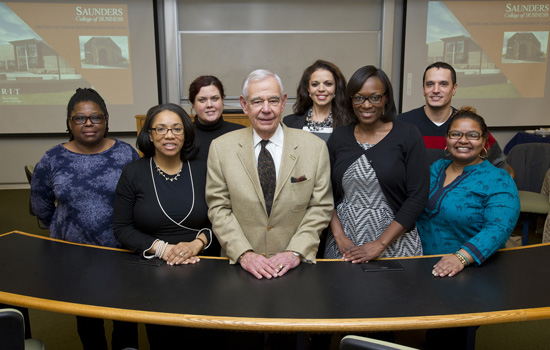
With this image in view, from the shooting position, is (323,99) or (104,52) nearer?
(323,99)

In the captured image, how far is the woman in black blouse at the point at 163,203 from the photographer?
2.00m

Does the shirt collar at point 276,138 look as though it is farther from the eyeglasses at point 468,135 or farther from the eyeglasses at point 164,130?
the eyeglasses at point 468,135

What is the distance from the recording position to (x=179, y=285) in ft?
5.58

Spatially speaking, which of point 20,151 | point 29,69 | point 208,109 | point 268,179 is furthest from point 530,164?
point 20,151

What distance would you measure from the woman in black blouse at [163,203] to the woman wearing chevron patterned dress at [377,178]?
2.29ft

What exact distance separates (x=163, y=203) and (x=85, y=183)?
483 millimetres

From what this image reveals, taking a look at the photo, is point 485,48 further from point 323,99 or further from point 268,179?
point 268,179

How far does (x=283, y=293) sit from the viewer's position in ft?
5.33

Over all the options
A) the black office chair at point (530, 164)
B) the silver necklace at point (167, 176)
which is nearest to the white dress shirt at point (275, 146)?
the silver necklace at point (167, 176)

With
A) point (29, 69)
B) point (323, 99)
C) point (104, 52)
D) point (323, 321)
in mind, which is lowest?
point (323, 321)

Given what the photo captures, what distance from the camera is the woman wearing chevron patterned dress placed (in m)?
1.97

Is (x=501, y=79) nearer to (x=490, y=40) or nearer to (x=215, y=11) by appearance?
(x=490, y=40)

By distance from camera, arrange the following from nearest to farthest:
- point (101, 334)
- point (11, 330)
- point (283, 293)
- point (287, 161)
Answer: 1. point (11, 330)
2. point (283, 293)
3. point (287, 161)
4. point (101, 334)

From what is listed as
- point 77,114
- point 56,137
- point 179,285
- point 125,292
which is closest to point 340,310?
point 179,285
